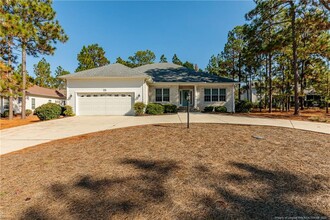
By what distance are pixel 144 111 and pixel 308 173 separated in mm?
12905

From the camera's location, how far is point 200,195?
286 centimetres

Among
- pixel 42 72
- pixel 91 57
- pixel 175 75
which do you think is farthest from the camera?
pixel 42 72

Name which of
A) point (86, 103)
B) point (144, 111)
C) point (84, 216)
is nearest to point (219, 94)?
point (144, 111)

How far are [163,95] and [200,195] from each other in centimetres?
1568

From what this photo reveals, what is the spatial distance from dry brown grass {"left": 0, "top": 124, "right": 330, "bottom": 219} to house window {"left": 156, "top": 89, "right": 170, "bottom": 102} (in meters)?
12.8

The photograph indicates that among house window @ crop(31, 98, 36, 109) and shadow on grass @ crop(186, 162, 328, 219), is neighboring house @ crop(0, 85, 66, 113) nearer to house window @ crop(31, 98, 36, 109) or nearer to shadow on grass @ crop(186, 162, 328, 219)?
house window @ crop(31, 98, 36, 109)

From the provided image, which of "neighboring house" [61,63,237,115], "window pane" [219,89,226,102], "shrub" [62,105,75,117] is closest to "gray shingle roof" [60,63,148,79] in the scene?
"neighboring house" [61,63,237,115]

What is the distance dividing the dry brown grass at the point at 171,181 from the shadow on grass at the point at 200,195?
0.01 meters

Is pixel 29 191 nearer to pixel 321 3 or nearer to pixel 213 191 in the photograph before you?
pixel 213 191

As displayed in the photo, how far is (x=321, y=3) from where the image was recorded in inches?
440

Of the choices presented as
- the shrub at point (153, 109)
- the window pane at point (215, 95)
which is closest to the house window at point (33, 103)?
the shrub at point (153, 109)

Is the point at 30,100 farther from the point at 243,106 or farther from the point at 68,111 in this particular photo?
the point at 243,106

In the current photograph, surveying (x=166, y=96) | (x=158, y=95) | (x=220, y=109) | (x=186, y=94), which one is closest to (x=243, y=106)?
(x=220, y=109)

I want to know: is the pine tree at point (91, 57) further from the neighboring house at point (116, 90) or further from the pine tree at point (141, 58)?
the neighboring house at point (116, 90)
